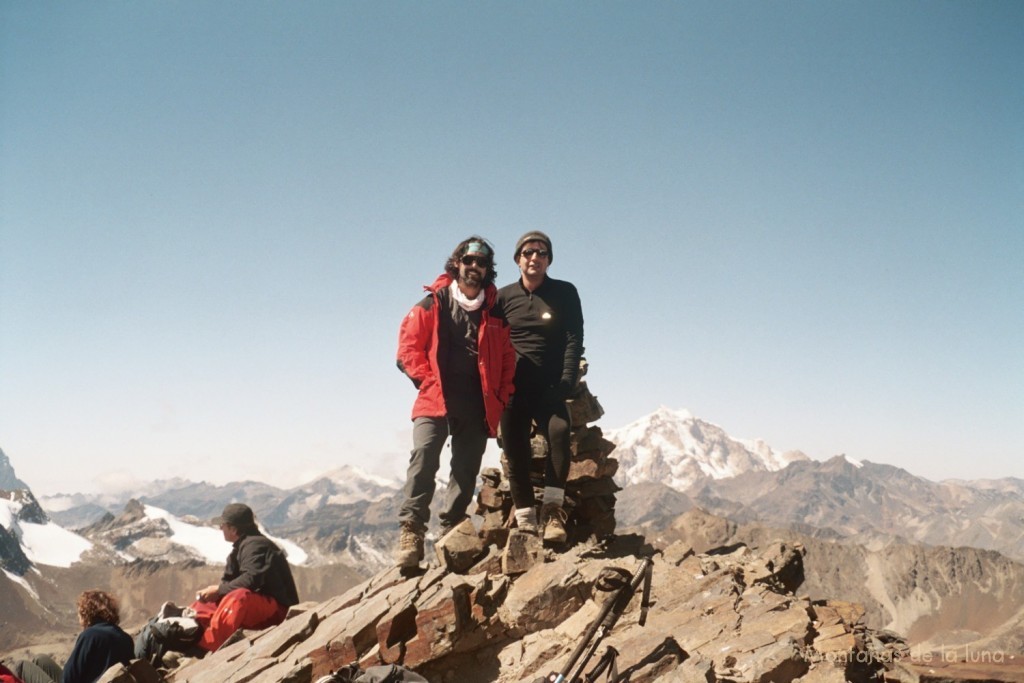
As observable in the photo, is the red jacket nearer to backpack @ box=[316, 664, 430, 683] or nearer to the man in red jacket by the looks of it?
the man in red jacket

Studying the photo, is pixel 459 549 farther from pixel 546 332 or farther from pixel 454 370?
pixel 546 332

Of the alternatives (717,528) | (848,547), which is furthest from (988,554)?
(717,528)

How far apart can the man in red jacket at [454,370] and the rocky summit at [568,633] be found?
1.37 meters

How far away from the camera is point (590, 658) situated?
6195mm

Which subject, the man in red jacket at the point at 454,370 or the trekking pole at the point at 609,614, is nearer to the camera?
the trekking pole at the point at 609,614

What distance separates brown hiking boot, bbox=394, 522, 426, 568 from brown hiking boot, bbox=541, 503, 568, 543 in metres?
1.86

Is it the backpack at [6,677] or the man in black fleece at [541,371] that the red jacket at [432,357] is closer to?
the man in black fleece at [541,371]

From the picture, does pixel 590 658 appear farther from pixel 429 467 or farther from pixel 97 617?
pixel 97 617

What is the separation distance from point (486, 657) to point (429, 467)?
8.39 feet

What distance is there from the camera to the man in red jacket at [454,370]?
8414mm

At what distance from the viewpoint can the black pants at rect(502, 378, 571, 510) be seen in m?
8.99

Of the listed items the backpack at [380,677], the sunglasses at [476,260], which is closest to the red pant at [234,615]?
the backpack at [380,677]

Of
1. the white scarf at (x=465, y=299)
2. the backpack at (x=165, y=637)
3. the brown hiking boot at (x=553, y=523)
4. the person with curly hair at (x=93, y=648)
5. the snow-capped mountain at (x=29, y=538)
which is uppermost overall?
the white scarf at (x=465, y=299)

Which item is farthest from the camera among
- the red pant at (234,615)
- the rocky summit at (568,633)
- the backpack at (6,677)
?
the red pant at (234,615)
